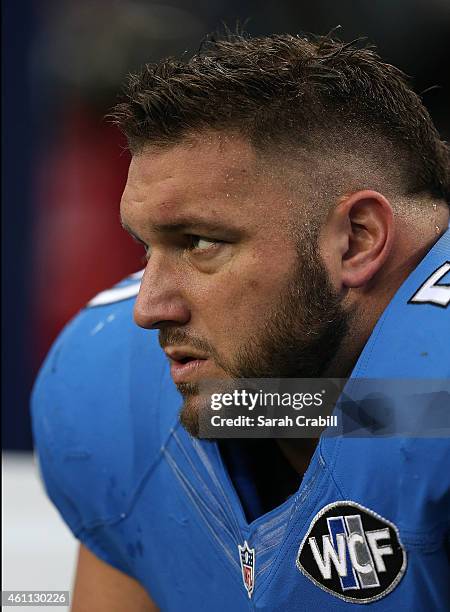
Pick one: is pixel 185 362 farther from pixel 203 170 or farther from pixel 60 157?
pixel 60 157

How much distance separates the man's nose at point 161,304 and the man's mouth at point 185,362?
0.04 meters

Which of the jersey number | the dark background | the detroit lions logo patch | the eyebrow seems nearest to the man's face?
the eyebrow

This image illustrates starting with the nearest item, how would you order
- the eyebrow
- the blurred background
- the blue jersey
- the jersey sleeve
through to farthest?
the blue jersey < the eyebrow < the jersey sleeve < the blurred background

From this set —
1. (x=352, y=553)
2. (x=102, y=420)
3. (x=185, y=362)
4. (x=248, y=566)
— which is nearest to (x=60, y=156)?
(x=102, y=420)

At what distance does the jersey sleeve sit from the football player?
0.11 meters

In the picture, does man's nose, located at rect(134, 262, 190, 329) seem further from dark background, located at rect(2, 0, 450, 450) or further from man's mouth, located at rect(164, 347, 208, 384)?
dark background, located at rect(2, 0, 450, 450)

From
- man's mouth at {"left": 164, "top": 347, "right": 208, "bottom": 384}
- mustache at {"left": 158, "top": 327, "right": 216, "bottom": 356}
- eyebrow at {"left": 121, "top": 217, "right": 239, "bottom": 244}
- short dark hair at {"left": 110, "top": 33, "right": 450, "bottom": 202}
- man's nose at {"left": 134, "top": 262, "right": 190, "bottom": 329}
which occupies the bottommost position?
man's mouth at {"left": 164, "top": 347, "right": 208, "bottom": 384}

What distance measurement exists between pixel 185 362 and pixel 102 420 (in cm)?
33

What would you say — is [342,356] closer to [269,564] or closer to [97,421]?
[269,564]

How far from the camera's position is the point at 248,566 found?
1245 mm

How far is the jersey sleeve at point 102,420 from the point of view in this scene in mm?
1479

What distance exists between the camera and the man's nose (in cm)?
121

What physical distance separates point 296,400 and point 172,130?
1.25ft

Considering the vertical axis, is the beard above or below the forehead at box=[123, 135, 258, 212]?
below
